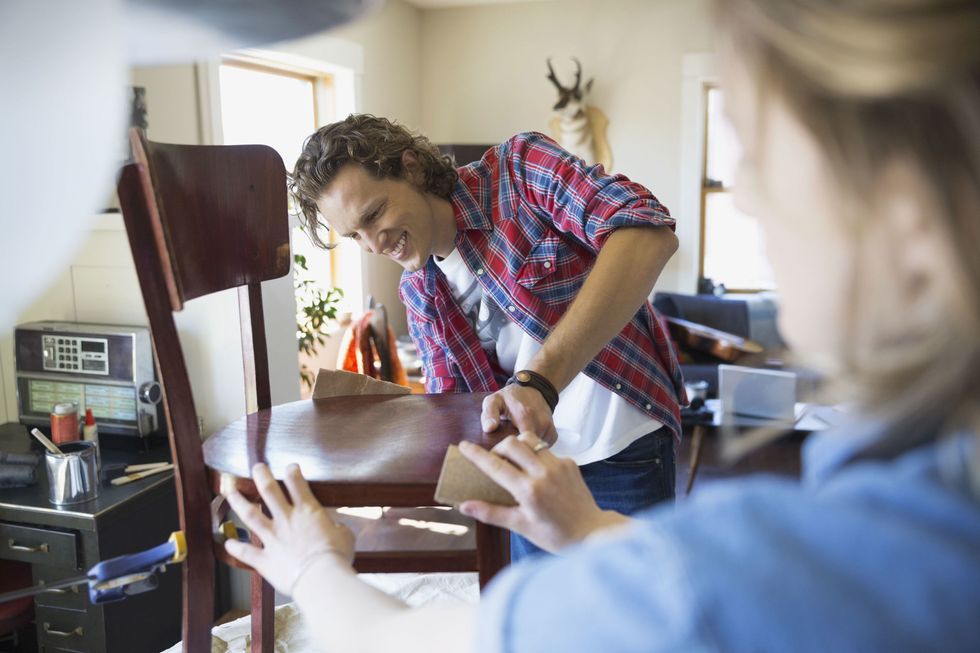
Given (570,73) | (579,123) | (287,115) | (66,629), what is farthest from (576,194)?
(570,73)

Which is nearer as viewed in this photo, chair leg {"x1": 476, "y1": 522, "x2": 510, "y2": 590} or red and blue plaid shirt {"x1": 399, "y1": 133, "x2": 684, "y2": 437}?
chair leg {"x1": 476, "y1": 522, "x2": 510, "y2": 590}

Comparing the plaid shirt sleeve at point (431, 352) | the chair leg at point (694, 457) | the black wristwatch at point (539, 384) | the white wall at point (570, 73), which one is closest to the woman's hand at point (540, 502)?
the black wristwatch at point (539, 384)

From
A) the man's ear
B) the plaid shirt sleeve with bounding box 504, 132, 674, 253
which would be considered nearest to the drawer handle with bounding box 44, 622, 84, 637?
the man's ear

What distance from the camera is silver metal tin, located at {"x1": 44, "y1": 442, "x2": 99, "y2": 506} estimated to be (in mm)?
1823

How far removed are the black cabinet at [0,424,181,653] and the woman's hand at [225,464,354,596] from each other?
1.25 metres

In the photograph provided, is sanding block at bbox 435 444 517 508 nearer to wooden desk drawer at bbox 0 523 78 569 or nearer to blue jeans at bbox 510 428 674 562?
blue jeans at bbox 510 428 674 562

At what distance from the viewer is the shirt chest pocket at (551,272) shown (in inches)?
52.5

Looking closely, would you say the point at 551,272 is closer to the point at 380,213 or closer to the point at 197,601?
the point at 380,213

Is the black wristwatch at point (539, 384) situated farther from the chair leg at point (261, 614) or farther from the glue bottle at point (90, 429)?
the glue bottle at point (90, 429)

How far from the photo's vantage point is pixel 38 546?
1.84 metres

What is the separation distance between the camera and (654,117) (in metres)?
5.35

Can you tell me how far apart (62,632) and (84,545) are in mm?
249

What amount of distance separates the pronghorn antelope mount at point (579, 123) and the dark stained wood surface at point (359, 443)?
431 centimetres

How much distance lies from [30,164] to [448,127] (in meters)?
5.56
